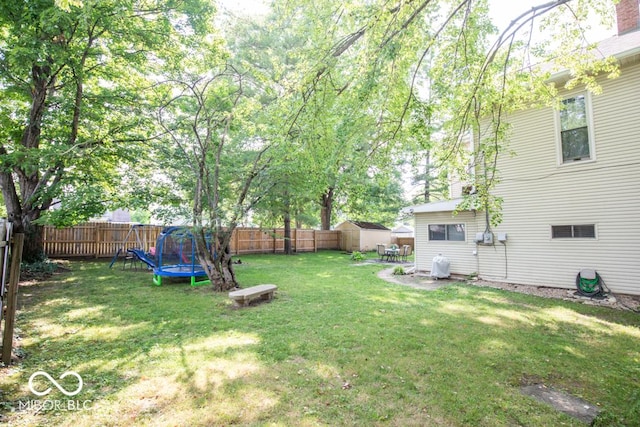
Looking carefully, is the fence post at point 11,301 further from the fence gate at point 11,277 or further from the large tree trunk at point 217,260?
the large tree trunk at point 217,260

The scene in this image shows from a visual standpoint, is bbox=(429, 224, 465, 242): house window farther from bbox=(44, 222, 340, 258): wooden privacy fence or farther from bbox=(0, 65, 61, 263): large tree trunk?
bbox=(0, 65, 61, 263): large tree trunk

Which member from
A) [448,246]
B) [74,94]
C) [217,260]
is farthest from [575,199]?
[74,94]

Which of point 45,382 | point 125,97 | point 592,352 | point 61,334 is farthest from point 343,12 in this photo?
point 125,97

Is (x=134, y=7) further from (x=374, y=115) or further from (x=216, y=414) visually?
(x=216, y=414)

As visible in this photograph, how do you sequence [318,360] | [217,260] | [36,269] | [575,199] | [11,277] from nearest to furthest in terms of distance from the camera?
1. [11,277]
2. [318,360]
3. [575,199]
4. [217,260]
5. [36,269]

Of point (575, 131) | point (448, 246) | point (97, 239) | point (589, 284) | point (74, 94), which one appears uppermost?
point (74, 94)

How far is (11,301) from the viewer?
336 cm

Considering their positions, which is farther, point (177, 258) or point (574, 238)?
point (177, 258)

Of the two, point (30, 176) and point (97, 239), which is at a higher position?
point (30, 176)

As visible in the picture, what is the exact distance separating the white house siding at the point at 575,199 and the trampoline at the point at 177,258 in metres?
8.66

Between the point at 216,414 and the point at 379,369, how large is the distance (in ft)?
6.04

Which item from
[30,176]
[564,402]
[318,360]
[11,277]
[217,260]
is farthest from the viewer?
[30,176]

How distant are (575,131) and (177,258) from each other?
38.7 feet

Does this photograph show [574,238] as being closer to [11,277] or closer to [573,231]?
[573,231]
